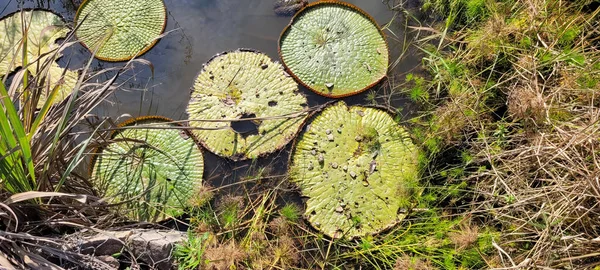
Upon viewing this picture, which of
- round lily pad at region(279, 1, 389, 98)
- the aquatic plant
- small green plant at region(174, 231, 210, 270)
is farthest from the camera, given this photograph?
round lily pad at region(279, 1, 389, 98)

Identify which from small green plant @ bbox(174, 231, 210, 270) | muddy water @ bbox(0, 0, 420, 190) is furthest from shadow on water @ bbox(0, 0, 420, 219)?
small green plant @ bbox(174, 231, 210, 270)

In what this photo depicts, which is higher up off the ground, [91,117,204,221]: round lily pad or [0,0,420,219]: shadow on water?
[0,0,420,219]: shadow on water

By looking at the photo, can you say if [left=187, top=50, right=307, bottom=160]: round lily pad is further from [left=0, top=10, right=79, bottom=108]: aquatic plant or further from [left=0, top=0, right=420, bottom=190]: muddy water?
[left=0, top=10, right=79, bottom=108]: aquatic plant

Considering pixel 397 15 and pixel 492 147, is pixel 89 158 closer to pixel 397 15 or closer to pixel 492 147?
pixel 397 15

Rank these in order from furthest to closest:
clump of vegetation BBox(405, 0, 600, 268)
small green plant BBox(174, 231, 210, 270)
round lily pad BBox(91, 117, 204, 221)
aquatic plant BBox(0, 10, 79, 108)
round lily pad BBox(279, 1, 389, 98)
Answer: round lily pad BBox(279, 1, 389, 98), aquatic plant BBox(0, 10, 79, 108), round lily pad BBox(91, 117, 204, 221), small green plant BBox(174, 231, 210, 270), clump of vegetation BBox(405, 0, 600, 268)

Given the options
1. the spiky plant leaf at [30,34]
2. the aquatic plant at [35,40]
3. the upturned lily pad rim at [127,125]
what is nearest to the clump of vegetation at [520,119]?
the upturned lily pad rim at [127,125]

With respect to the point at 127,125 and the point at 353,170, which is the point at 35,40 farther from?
the point at 353,170

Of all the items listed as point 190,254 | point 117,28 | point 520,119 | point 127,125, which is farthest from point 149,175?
point 520,119
